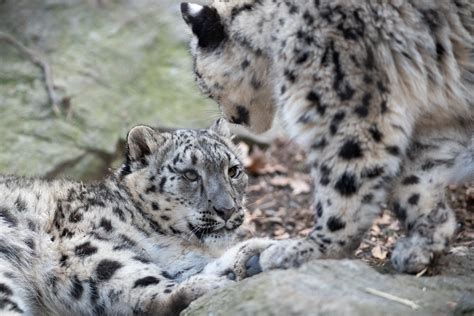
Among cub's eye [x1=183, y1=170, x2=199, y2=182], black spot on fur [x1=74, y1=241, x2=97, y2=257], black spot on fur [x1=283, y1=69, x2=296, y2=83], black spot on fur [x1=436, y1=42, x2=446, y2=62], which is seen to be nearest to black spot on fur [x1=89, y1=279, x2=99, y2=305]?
black spot on fur [x1=74, y1=241, x2=97, y2=257]

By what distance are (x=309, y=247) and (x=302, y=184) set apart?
4.09 m

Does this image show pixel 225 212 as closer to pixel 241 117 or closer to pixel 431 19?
pixel 241 117

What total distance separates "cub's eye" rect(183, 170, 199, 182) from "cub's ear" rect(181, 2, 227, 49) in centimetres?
78

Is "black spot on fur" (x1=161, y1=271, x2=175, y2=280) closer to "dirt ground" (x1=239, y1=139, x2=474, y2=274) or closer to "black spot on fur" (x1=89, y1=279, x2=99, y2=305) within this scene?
"black spot on fur" (x1=89, y1=279, x2=99, y2=305)

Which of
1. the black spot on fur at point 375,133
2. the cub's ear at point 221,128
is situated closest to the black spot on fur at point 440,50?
the black spot on fur at point 375,133

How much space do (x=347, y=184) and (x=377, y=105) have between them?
0.42 meters

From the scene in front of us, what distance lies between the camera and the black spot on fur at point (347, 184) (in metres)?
4.38

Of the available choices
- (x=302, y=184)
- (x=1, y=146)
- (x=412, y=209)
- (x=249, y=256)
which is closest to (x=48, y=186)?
(x=249, y=256)

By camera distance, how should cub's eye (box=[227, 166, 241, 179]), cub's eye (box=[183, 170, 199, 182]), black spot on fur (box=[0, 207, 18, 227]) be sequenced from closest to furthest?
black spot on fur (box=[0, 207, 18, 227]) < cub's eye (box=[183, 170, 199, 182]) < cub's eye (box=[227, 166, 241, 179])

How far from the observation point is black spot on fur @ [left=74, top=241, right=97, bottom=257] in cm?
484

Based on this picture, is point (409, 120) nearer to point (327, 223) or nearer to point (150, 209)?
point (327, 223)

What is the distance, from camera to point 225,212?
5215 millimetres

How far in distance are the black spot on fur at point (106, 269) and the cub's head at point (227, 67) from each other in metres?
1.31

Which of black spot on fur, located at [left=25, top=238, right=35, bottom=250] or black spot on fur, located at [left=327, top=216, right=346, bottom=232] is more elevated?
black spot on fur, located at [left=327, top=216, right=346, bottom=232]
